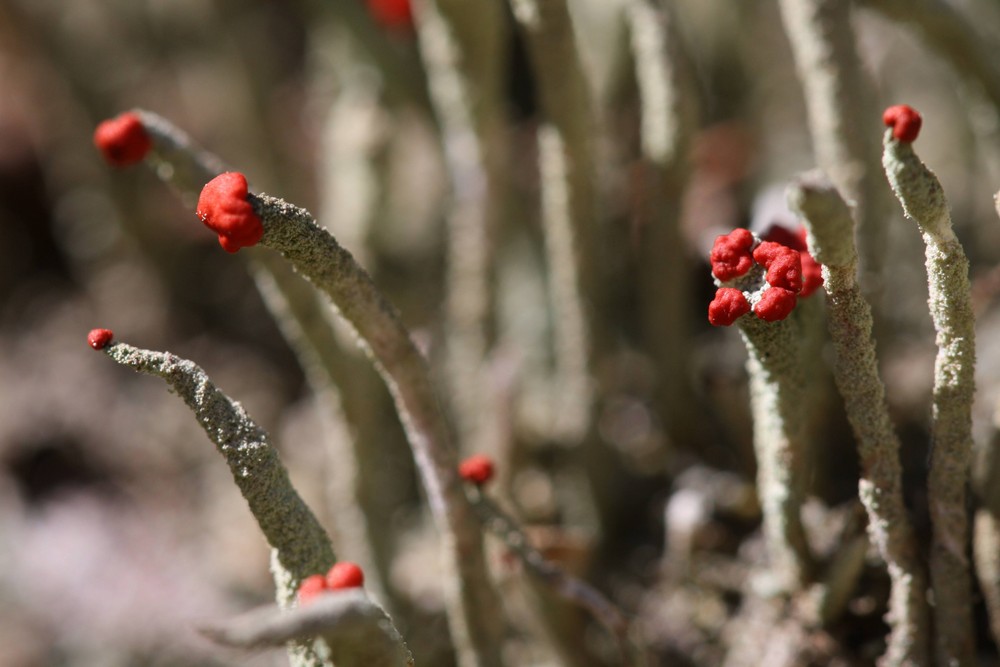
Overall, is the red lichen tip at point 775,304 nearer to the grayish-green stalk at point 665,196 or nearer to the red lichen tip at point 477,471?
the red lichen tip at point 477,471

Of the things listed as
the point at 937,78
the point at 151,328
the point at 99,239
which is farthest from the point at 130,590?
the point at 937,78

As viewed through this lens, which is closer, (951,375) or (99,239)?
(951,375)

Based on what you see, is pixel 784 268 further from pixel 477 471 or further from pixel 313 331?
pixel 313 331

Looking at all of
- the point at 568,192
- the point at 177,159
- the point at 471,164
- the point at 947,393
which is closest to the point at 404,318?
the point at 471,164

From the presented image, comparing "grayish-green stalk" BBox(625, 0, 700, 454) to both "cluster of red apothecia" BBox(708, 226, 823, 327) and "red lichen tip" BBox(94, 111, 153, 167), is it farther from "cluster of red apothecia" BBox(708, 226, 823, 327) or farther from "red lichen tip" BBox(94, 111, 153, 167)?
"red lichen tip" BBox(94, 111, 153, 167)

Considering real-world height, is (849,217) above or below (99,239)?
below

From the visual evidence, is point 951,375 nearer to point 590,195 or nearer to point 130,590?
point 590,195
